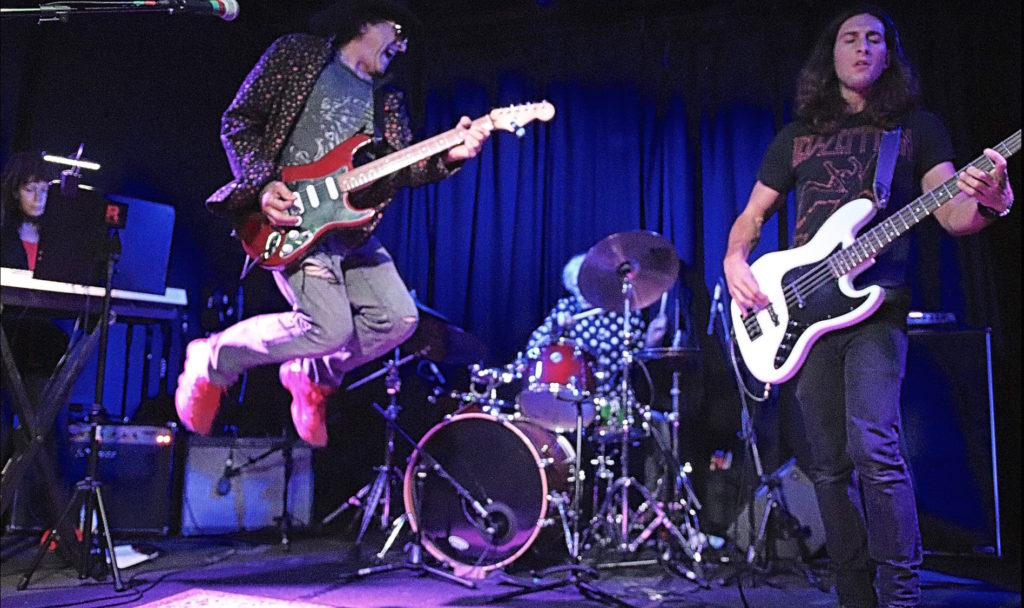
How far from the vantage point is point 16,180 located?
4738mm

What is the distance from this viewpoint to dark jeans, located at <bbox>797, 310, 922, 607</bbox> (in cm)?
261

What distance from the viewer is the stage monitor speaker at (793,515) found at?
488 cm

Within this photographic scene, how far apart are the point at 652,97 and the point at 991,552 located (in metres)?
3.69

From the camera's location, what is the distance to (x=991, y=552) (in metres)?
4.69

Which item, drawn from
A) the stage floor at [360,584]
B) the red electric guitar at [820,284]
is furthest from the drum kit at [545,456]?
the red electric guitar at [820,284]

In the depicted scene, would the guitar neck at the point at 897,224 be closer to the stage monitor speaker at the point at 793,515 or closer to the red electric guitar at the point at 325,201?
the red electric guitar at the point at 325,201

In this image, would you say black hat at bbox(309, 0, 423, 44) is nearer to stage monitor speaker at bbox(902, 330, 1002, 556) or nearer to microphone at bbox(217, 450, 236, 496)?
microphone at bbox(217, 450, 236, 496)

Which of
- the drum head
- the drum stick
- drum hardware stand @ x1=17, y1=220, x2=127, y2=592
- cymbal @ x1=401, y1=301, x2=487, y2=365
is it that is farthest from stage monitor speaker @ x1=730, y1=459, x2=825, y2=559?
drum hardware stand @ x1=17, y1=220, x2=127, y2=592

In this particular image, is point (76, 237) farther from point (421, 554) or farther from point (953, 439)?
point (953, 439)

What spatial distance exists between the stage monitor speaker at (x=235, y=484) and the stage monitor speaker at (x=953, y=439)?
382cm

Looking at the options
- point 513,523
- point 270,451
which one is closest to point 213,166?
point 270,451

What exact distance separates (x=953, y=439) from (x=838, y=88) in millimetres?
2617

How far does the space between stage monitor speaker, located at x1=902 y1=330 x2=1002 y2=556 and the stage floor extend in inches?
6.7

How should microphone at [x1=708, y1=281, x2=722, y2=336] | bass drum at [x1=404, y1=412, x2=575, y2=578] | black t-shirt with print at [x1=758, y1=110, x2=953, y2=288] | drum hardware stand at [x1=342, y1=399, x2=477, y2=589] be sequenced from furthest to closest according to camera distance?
microphone at [x1=708, y1=281, x2=722, y2=336] → bass drum at [x1=404, y1=412, x2=575, y2=578] → drum hardware stand at [x1=342, y1=399, x2=477, y2=589] → black t-shirt with print at [x1=758, y1=110, x2=953, y2=288]
